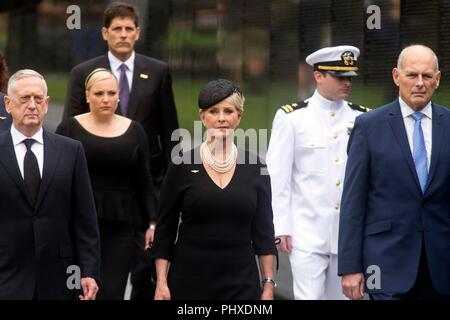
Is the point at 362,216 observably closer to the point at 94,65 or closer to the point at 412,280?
the point at 412,280

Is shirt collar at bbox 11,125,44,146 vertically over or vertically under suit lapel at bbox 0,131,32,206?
over

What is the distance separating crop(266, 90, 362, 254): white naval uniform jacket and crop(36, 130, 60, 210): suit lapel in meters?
2.06

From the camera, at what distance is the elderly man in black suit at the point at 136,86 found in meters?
12.2

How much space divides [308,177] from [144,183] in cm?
110

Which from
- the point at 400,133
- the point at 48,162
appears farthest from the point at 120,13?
the point at 400,133

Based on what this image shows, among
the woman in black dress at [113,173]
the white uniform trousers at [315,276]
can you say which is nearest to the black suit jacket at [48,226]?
the woman in black dress at [113,173]

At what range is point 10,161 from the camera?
942 centimetres

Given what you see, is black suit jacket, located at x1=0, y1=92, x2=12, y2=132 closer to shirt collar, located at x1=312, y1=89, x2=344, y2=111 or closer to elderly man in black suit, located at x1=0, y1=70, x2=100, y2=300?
elderly man in black suit, located at x1=0, y1=70, x2=100, y2=300

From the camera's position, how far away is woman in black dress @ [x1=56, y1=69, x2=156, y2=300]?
11273mm

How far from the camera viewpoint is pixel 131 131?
11398 mm

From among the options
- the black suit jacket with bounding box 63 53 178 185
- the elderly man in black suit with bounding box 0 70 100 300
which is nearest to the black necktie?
the elderly man in black suit with bounding box 0 70 100 300

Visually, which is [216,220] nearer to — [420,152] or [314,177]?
[420,152]

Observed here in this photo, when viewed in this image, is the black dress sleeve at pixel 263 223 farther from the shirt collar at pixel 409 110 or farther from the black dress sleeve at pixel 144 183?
the black dress sleeve at pixel 144 183
